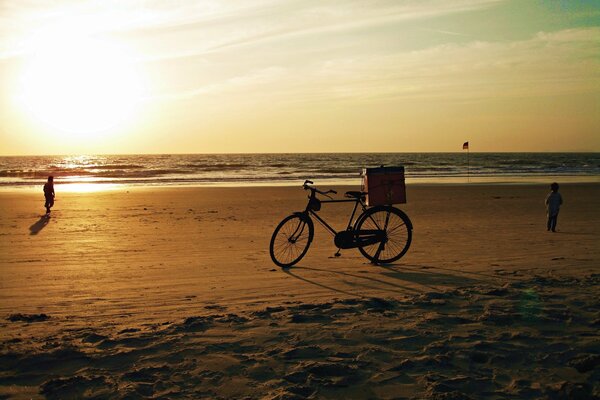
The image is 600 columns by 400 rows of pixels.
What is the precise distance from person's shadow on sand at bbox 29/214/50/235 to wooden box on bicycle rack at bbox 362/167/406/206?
8171 millimetres

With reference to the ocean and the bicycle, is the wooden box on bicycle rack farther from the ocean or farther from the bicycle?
the ocean

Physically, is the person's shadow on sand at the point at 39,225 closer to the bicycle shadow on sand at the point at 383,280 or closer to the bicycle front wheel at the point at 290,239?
the bicycle front wheel at the point at 290,239

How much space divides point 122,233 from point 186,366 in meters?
8.84

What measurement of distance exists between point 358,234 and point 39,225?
925cm

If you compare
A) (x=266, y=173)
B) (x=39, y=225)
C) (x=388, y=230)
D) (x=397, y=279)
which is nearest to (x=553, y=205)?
(x=388, y=230)

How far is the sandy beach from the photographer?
3832mm

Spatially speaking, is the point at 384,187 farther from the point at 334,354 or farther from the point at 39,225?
the point at 39,225

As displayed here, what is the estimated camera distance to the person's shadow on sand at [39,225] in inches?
508

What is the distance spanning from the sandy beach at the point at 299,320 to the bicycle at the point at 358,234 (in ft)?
0.79

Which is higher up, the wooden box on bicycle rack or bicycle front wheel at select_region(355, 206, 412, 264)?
the wooden box on bicycle rack

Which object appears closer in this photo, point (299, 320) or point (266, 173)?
point (299, 320)

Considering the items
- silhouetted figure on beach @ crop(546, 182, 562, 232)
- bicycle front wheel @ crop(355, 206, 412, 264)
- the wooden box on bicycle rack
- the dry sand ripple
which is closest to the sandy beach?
the dry sand ripple

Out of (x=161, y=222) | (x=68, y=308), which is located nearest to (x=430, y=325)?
(x=68, y=308)

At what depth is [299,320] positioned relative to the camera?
205 inches
